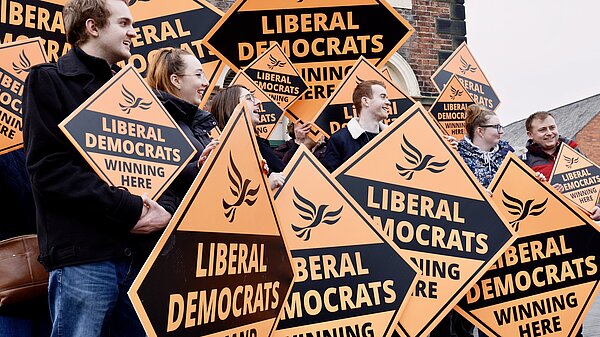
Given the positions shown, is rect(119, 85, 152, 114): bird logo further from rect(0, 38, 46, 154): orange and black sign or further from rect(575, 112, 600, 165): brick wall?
rect(575, 112, 600, 165): brick wall

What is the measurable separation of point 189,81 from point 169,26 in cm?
103

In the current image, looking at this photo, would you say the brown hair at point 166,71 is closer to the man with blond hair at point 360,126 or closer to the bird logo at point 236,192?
the bird logo at point 236,192

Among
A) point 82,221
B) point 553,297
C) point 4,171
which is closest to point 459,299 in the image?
point 553,297

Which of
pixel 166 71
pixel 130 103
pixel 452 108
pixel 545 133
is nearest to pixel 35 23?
pixel 166 71

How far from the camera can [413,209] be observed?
10.5 feet

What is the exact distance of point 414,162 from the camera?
10.6 ft

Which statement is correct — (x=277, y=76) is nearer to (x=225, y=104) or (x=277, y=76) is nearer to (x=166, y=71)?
(x=225, y=104)

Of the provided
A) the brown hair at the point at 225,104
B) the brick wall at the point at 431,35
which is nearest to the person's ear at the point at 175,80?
the brown hair at the point at 225,104

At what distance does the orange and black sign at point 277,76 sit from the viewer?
4527 millimetres

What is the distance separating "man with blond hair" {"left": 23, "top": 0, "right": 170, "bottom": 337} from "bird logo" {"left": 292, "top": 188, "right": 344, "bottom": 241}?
63 centimetres

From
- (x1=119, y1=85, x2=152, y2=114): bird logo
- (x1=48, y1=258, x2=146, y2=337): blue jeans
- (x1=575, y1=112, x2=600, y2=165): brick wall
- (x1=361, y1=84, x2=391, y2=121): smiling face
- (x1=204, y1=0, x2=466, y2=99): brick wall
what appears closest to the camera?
(x1=48, y1=258, x2=146, y2=337): blue jeans

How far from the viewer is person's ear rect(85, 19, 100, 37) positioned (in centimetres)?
238

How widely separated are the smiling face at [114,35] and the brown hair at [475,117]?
2.87 metres

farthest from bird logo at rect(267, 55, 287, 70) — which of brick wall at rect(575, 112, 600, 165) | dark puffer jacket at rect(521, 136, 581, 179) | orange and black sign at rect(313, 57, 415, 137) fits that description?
brick wall at rect(575, 112, 600, 165)
